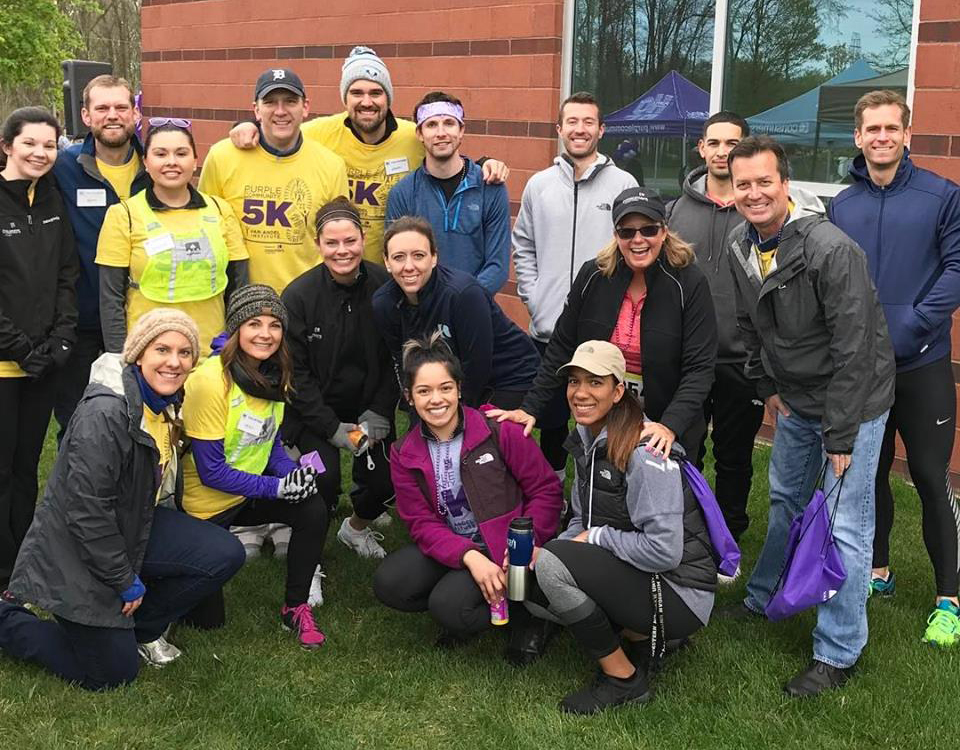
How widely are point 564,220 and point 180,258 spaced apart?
1862 mm

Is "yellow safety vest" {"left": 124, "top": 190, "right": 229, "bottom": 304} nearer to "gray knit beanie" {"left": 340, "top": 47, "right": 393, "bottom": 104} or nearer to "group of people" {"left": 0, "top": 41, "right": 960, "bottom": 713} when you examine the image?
"group of people" {"left": 0, "top": 41, "right": 960, "bottom": 713}

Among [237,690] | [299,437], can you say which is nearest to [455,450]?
[299,437]

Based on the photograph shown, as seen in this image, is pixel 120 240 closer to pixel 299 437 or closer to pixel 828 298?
pixel 299 437

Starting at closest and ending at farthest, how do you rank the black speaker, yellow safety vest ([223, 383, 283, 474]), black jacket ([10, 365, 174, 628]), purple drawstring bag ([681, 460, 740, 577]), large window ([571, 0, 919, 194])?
black jacket ([10, 365, 174, 628]) < purple drawstring bag ([681, 460, 740, 577]) < yellow safety vest ([223, 383, 283, 474]) < large window ([571, 0, 919, 194]) < the black speaker

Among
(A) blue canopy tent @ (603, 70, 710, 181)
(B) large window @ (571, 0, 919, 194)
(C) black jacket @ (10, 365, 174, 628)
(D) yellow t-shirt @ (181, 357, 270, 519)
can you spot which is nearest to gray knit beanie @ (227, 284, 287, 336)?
(D) yellow t-shirt @ (181, 357, 270, 519)

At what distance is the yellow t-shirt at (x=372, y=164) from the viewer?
5.56 m

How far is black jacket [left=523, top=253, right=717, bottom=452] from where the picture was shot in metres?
4.38

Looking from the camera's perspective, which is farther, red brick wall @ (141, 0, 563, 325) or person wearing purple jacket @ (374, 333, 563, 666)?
red brick wall @ (141, 0, 563, 325)

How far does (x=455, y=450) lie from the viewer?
4520mm

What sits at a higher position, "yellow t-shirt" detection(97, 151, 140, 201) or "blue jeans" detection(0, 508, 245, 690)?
"yellow t-shirt" detection(97, 151, 140, 201)

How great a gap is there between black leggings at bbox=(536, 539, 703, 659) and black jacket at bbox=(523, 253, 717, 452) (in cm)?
63

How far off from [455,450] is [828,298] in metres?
1.59

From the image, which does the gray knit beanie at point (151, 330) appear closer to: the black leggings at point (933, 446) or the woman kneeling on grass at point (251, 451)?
the woman kneeling on grass at point (251, 451)

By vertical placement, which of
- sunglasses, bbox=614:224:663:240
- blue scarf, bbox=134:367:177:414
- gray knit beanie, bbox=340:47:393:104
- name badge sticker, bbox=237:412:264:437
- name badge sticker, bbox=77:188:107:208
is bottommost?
name badge sticker, bbox=237:412:264:437
